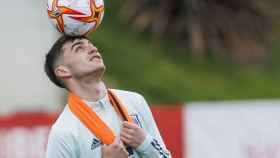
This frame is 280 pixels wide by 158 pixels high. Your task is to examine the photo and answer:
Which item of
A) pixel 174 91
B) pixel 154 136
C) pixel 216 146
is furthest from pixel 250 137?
pixel 174 91

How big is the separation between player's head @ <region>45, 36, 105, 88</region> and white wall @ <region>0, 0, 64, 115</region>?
11.5m

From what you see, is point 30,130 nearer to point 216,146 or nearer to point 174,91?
point 216,146

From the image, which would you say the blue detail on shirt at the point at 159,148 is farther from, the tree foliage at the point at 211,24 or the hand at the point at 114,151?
the tree foliage at the point at 211,24

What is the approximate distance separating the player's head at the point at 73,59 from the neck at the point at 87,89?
35 mm

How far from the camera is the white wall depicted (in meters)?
18.2

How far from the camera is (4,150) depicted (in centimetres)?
1245

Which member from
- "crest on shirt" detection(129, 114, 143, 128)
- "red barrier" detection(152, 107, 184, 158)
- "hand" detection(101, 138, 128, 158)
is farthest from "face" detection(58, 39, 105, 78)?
"red barrier" detection(152, 107, 184, 158)

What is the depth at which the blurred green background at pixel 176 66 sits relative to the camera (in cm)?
1847

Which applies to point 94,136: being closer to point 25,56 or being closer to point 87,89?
point 87,89

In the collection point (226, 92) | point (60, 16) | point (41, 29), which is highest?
point (60, 16)

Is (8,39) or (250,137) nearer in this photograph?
(250,137)

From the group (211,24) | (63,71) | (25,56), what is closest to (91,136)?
(63,71)

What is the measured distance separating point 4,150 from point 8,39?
20.6 ft

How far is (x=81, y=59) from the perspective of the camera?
642cm
